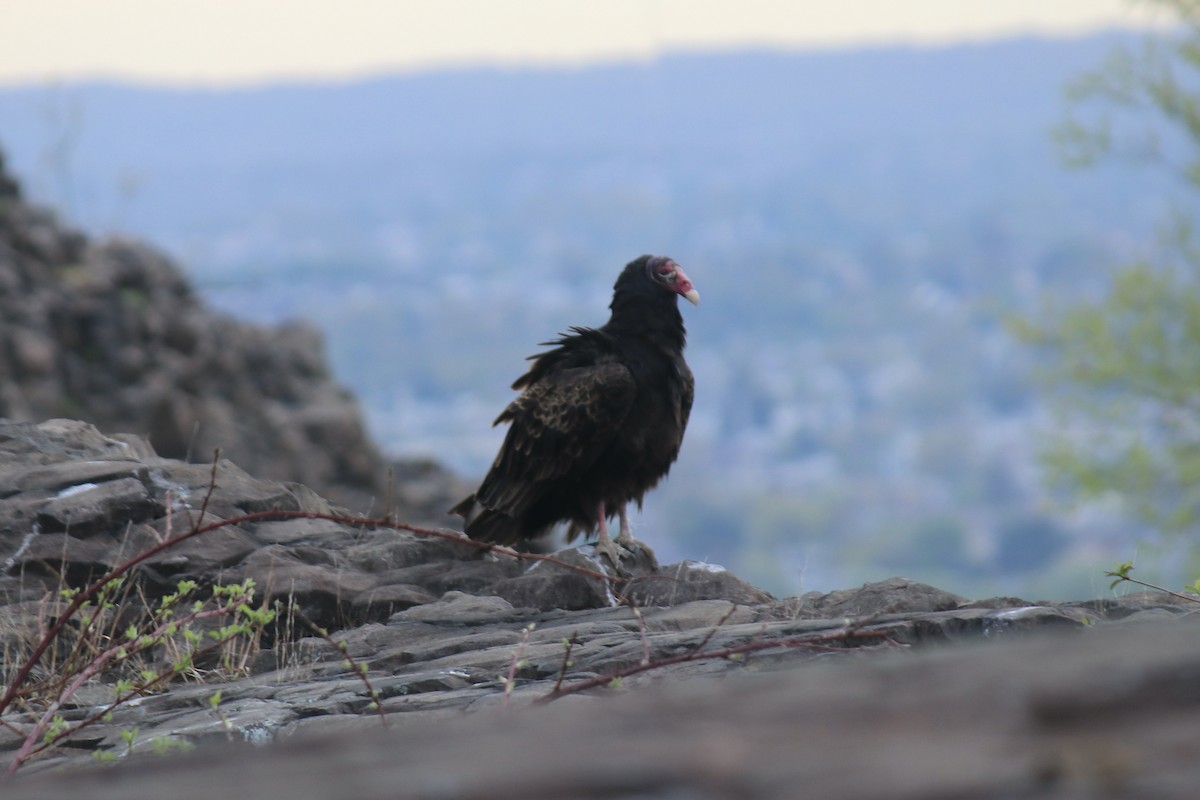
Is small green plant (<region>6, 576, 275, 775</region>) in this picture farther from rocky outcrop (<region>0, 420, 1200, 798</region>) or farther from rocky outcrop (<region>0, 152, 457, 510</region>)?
rocky outcrop (<region>0, 152, 457, 510</region>)

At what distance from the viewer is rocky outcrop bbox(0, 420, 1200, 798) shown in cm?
127

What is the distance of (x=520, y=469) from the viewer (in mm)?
6629

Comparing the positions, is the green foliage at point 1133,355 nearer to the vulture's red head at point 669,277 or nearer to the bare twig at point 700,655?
the vulture's red head at point 669,277

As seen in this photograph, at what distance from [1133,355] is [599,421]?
15753mm

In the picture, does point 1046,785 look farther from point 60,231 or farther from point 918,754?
point 60,231

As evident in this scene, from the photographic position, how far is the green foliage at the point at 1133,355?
64.5 feet

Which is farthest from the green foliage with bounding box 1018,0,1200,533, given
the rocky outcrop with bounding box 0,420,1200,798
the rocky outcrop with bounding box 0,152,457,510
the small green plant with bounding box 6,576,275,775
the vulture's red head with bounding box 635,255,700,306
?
the small green plant with bounding box 6,576,275,775

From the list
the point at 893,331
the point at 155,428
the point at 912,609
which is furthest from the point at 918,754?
the point at 893,331

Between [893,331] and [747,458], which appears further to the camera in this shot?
[893,331]

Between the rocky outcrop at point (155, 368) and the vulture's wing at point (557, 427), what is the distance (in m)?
9.18

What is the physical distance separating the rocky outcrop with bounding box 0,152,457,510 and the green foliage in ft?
28.4

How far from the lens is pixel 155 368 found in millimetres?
17406

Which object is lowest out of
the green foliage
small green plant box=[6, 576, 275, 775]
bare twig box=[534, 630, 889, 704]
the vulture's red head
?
small green plant box=[6, 576, 275, 775]

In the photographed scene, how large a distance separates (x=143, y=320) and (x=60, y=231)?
1.88 metres
